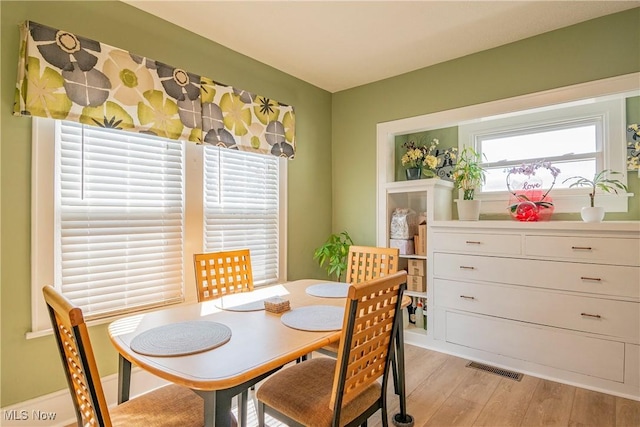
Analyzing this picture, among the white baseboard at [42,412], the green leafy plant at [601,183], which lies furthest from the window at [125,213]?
the green leafy plant at [601,183]

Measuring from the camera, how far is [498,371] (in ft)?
8.67

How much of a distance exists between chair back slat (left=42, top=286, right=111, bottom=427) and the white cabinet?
104 inches

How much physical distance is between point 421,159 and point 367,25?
1.37 m

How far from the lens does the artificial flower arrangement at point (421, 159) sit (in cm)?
332

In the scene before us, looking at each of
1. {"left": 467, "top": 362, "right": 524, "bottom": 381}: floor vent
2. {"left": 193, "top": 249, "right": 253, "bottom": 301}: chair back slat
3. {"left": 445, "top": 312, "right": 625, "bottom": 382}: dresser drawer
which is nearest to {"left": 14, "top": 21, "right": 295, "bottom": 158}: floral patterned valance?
{"left": 193, "top": 249, "right": 253, "bottom": 301}: chair back slat

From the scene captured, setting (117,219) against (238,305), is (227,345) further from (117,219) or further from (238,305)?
(117,219)

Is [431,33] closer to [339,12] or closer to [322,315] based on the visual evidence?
[339,12]

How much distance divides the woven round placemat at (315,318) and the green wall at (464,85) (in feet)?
6.30

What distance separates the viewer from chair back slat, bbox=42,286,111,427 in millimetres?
983

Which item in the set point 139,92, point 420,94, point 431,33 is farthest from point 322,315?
point 420,94

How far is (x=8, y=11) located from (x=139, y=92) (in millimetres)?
699

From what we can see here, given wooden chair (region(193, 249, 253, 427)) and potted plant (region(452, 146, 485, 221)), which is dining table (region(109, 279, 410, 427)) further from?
potted plant (region(452, 146, 485, 221))

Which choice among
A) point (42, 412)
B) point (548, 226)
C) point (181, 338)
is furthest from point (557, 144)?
point (42, 412)

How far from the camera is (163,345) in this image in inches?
50.8
